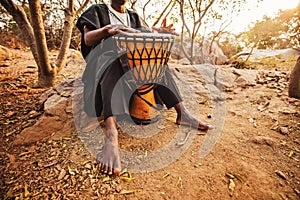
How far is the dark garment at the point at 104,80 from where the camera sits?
148 cm

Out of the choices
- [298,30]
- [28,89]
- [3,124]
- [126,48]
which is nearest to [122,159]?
[126,48]

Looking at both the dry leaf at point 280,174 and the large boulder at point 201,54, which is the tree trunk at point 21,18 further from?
the large boulder at point 201,54

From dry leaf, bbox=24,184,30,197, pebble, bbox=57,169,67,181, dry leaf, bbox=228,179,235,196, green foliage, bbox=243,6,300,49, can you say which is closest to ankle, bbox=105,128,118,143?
pebble, bbox=57,169,67,181

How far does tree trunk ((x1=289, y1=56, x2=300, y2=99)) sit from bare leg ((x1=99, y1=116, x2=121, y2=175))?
2.60 m

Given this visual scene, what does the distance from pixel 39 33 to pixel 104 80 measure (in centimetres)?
151

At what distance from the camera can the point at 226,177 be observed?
3.81ft

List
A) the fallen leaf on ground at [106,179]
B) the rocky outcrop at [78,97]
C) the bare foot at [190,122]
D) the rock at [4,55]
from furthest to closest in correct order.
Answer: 1. the rock at [4,55]
2. the bare foot at [190,122]
3. the rocky outcrop at [78,97]
4. the fallen leaf on ground at [106,179]

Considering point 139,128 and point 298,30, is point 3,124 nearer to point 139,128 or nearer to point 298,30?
point 139,128

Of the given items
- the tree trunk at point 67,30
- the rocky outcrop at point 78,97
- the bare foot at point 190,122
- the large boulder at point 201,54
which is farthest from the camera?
the large boulder at point 201,54

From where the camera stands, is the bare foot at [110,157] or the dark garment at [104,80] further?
the dark garment at [104,80]

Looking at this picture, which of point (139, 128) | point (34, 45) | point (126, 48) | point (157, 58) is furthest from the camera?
point (34, 45)

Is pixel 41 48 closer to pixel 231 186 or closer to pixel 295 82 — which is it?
pixel 231 186

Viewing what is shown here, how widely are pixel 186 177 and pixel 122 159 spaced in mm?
509

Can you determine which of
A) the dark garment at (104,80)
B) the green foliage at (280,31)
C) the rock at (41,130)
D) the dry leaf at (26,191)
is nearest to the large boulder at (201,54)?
the green foliage at (280,31)
